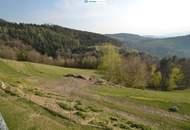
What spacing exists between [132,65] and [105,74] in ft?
33.2

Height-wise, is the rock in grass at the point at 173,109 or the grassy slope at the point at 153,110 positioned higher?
the grassy slope at the point at 153,110

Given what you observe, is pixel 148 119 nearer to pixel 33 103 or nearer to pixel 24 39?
pixel 33 103

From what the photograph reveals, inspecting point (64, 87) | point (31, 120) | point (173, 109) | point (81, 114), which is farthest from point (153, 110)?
point (31, 120)

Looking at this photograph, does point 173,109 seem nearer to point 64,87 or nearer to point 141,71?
point 64,87

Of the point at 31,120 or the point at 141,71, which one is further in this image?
the point at 141,71

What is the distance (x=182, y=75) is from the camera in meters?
103

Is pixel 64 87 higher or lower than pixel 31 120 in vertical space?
lower

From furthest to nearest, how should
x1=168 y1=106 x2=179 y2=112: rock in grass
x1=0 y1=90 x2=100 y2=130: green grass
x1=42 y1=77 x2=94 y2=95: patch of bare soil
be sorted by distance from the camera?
1. x1=42 y1=77 x2=94 y2=95: patch of bare soil
2. x1=168 y1=106 x2=179 y2=112: rock in grass
3. x1=0 y1=90 x2=100 y2=130: green grass

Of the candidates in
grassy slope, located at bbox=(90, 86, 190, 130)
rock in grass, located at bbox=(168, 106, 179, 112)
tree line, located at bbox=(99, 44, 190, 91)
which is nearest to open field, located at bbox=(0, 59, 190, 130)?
grassy slope, located at bbox=(90, 86, 190, 130)

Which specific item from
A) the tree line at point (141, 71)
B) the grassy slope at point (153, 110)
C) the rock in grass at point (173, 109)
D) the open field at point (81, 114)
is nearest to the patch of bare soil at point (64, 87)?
the open field at point (81, 114)

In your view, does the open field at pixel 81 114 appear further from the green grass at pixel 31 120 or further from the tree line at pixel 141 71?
the tree line at pixel 141 71

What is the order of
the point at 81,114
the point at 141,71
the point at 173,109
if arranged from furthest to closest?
the point at 141,71 → the point at 173,109 → the point at 81,114

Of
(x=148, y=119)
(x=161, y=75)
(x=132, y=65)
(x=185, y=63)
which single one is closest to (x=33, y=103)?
(x=148, y=119)

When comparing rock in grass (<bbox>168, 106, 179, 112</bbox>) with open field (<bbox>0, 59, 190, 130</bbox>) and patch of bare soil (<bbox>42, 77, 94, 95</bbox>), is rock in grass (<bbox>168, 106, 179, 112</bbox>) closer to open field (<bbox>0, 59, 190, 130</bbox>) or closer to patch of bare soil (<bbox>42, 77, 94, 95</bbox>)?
open field (<bbox>0, 59, 190, 130</bbox>)
